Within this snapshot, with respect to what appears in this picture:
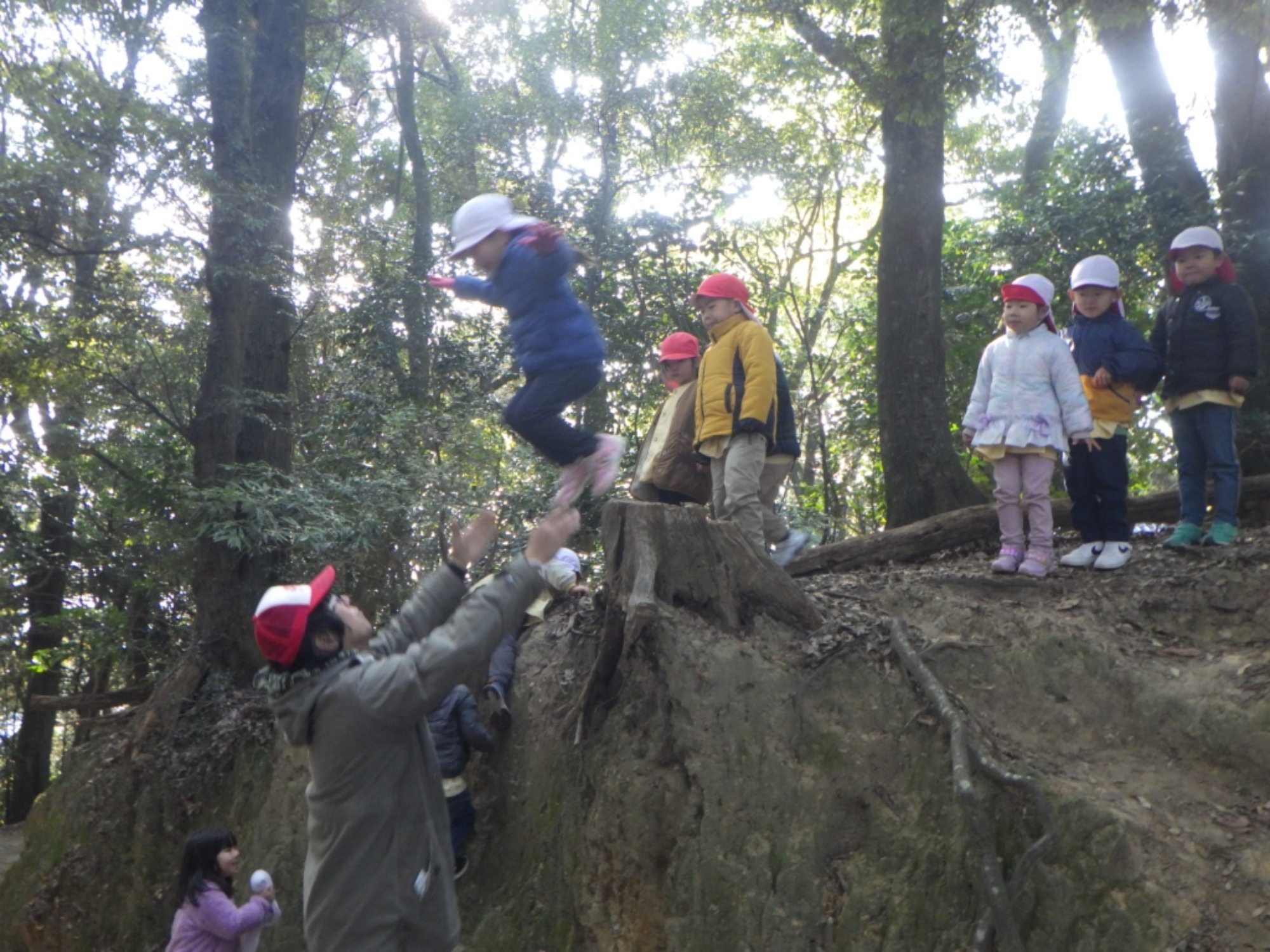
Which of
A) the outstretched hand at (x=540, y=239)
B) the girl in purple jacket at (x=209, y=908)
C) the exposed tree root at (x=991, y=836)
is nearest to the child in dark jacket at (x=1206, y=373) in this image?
the exposed tree root at (x=991, y=836)

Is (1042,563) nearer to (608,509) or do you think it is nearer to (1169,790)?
(1169,790)

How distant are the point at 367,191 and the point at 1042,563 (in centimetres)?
1578

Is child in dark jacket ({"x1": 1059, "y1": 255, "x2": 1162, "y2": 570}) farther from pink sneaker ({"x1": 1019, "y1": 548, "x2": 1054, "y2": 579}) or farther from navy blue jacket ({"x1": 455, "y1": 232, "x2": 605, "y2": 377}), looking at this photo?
navy blue jacket ({"x1": 455, "y1": 232, "x2": 605, "y2": 377})

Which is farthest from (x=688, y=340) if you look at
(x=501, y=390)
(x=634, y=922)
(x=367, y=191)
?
(x=367, y=191)

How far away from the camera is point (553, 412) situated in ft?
15.2

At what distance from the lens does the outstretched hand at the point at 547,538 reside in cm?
319

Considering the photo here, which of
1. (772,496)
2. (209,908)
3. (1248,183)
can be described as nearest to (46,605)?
(209,908)

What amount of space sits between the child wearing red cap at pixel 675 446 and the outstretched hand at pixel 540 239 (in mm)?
2340

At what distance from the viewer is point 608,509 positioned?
554cm

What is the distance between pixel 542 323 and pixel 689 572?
5.27 ft

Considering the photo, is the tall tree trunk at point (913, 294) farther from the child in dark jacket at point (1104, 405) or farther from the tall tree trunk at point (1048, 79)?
the child in dark jacket at point (1104, 405)

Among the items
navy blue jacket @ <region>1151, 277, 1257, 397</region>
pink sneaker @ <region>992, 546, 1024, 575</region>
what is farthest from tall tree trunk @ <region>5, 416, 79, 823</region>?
navy blue jacket @ <region>1151, 277, 1257, 397</region>

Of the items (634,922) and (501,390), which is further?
(501,390)

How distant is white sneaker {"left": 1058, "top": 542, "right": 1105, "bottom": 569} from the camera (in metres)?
5.97
